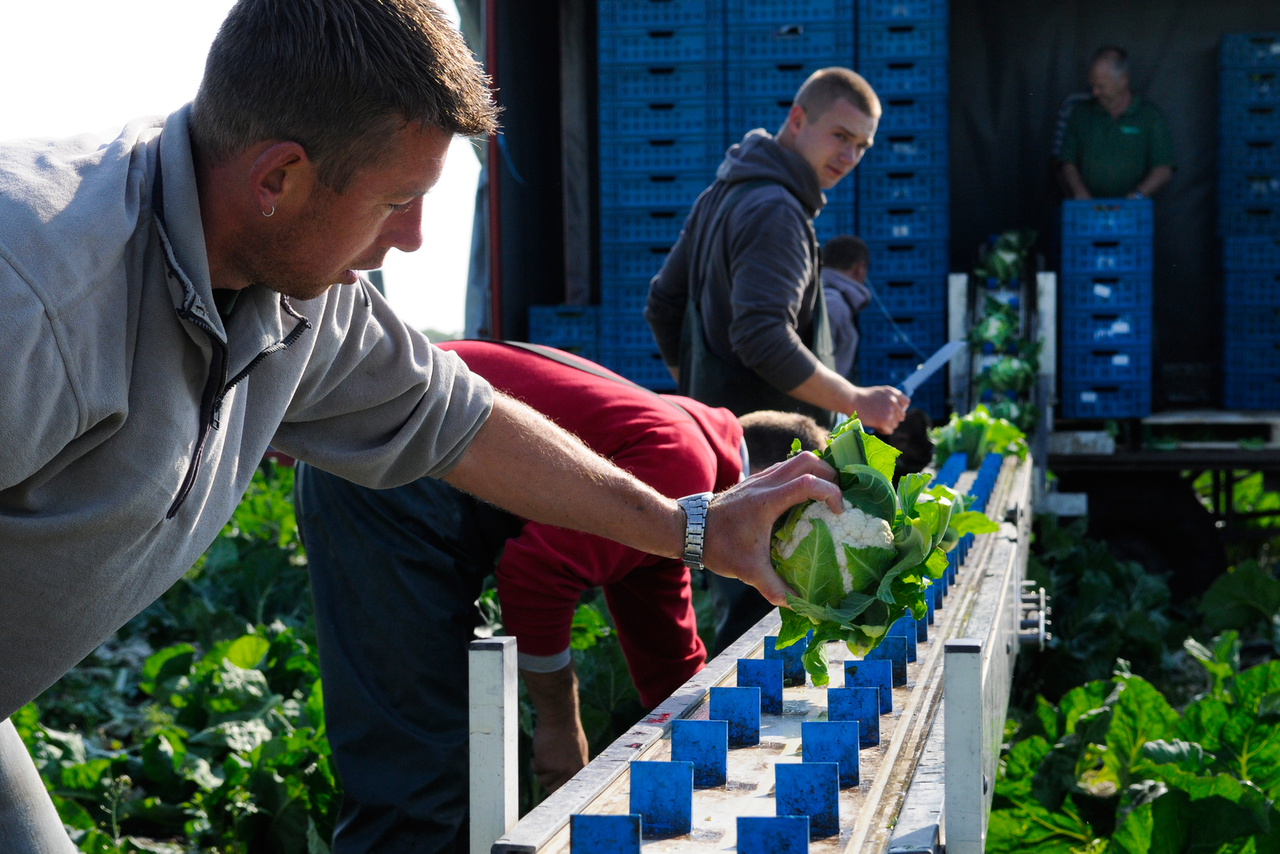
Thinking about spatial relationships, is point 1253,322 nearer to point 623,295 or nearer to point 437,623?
point 623,295

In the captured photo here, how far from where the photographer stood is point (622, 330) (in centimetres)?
796

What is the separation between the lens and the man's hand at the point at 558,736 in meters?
2.91

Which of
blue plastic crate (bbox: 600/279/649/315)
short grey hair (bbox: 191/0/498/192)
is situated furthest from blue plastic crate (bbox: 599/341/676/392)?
short grey hair (bbox: 191/0/498/192)

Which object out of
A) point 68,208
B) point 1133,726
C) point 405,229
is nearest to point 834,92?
point 1133,726

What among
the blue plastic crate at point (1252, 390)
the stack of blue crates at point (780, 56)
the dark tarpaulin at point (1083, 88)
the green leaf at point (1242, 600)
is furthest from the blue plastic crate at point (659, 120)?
the green leaf at point (1242, 600)

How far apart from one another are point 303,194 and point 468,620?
62.3 inches

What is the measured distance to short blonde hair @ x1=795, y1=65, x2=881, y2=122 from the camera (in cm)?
452

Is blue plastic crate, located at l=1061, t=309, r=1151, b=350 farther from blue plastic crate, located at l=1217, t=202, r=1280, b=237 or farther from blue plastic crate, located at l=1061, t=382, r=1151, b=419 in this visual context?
blue plastic crate, located at l=1217, t=202, r=1280, b=237

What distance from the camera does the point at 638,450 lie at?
2770 mm

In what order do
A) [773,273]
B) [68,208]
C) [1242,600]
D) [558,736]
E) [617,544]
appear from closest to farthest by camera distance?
[68,208], [617,544], [558,736], [773,273], [1242,600]

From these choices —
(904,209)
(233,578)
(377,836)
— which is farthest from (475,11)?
(377,836)

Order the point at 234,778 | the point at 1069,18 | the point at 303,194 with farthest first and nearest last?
1. the point at 1069,18
2. the point at 234,778
3. the point at 303,194

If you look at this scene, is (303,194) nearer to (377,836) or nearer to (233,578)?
(377,836)

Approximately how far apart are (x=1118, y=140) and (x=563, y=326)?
3.88 meters
